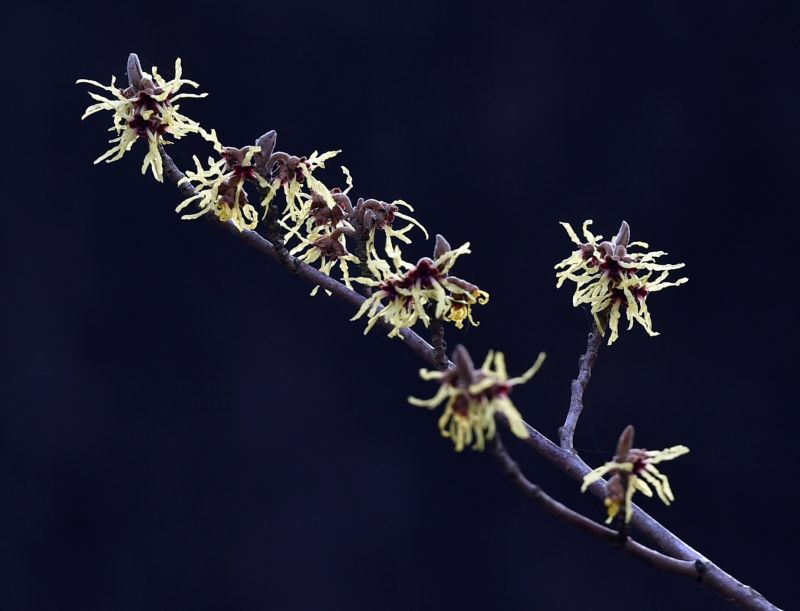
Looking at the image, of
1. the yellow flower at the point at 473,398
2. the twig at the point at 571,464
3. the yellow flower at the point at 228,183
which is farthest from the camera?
the yellow flower at the point at 228,183

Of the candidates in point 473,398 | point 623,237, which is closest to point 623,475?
point 473,398

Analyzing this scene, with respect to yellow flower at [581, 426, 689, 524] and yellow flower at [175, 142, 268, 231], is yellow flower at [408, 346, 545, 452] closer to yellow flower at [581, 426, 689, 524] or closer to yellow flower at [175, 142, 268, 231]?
yellow flower at [581, 426, 689, 524]

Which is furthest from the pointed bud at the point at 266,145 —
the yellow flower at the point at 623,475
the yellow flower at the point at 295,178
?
the yellow flower at the point at 623,475

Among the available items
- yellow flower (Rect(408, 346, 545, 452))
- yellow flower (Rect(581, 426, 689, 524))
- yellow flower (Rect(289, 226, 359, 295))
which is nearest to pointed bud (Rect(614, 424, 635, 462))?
yellow flower (Rect(581, 426, 689, 524))

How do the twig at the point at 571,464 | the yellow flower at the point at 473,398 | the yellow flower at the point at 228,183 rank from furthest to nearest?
the yellow flower at the point at 228,183, the twig at the point at 571,464, the yellow flower at the point at 473,398

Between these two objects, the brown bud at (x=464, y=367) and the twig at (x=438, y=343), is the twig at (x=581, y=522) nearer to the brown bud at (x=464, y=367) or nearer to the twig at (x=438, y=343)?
the brown bud at (x=464, y=367)
